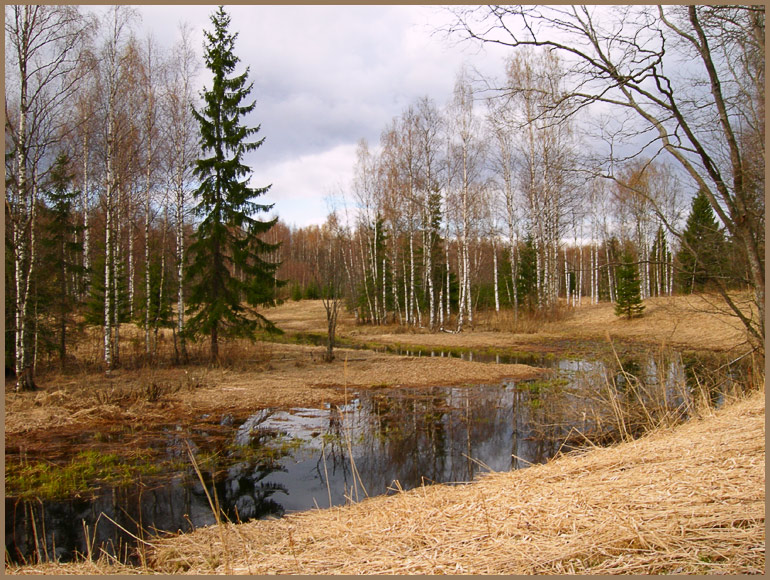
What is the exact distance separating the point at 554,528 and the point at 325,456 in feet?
15.6

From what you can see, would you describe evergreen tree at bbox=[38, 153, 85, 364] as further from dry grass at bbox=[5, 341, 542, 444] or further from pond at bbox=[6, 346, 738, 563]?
pond at bbox=[6, 346, 738, 563]

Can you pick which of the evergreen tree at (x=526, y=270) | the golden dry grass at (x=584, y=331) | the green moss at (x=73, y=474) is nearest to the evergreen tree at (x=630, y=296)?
the golden dry grass at (x=584, y=331)

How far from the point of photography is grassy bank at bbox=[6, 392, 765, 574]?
2.79 meters

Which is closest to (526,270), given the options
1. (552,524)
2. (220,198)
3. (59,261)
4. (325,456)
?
(220,198)

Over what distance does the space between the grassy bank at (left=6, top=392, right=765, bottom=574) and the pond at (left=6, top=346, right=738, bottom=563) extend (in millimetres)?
405

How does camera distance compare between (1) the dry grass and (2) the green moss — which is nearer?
(2) the green moss

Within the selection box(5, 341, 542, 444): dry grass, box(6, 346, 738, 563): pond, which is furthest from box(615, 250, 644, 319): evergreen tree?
box(6, 346, 738, 563): pond

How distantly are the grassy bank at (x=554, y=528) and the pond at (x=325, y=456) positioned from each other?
1.33ft

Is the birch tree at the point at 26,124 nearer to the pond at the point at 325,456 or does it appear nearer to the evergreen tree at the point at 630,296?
the pond at the point at 325,456

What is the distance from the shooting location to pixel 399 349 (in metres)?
20.7

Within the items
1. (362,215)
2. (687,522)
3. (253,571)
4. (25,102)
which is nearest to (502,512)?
(687,522)

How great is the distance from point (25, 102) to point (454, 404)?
11040 millimetres

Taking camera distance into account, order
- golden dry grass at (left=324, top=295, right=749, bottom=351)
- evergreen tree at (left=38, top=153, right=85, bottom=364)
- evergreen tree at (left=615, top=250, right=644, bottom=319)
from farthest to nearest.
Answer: evergreen tree at (left=615, top=250, right=644, bottom=319), golden dry grass at (left=324, top=295, right=749, bottom=351), evergreen tree at (left=38, top=153, right=85, bottom=364)

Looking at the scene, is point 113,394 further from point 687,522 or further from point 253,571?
point 687,522
